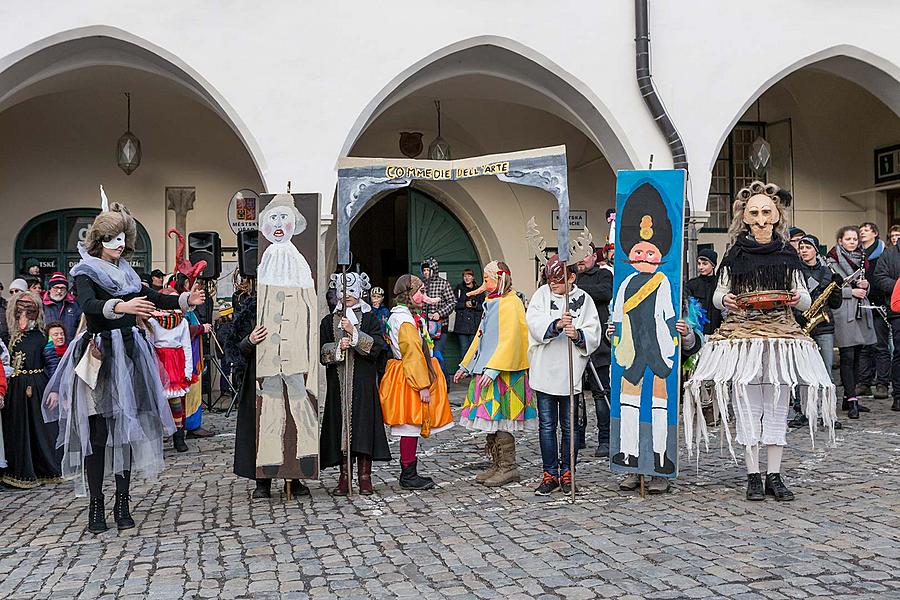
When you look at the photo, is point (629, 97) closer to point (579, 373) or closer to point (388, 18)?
point (388, 18)

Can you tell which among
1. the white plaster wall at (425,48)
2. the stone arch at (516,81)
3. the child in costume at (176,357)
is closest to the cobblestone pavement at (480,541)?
the child in costume at (176,357)

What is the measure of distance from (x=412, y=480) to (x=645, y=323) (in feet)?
6.83

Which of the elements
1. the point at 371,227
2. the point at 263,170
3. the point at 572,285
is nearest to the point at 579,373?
the point at 572,285

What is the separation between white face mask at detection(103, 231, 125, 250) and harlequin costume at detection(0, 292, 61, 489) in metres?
2.11

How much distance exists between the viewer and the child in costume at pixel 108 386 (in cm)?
610

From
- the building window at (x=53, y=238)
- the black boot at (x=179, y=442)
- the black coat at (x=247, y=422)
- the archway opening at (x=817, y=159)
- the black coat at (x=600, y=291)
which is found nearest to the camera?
the black coat at (x=247, y=422)

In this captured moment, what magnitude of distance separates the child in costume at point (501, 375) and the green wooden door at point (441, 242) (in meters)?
8.68

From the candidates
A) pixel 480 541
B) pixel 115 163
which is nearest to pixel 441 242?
pixel 115 163

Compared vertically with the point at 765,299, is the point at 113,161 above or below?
above

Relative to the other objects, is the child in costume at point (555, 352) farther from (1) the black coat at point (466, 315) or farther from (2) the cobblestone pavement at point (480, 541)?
(1) the black coat at point (466, 315)

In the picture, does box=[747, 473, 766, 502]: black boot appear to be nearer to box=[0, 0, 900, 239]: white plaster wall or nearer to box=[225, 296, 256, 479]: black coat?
box=[225, 296, 256, 479]: black coat

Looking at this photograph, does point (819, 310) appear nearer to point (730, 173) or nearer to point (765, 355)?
point (765, 355)

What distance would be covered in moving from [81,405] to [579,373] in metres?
3.33

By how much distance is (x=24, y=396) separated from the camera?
7996 mm
